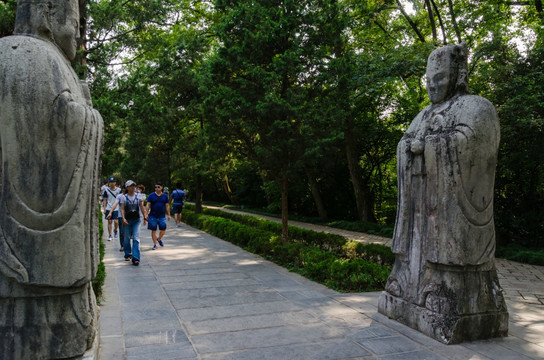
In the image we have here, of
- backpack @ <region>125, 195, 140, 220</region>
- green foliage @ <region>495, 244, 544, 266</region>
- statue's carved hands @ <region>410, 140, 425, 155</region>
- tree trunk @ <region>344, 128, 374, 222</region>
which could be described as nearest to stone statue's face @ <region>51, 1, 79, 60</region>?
statue's carved hands @ <region>410, 140, 425, 155</region>

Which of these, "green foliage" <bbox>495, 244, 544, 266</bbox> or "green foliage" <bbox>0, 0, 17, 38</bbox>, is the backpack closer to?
"green foliage" <bbox>0, 0, 17, 38</bbox>

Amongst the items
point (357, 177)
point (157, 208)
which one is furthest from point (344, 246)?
point (357, 177)

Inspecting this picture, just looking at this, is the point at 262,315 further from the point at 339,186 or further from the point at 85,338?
the point at 339,186

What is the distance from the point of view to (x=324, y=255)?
843 centimetres

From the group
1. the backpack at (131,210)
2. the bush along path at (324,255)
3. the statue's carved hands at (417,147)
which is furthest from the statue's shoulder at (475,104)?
the backpack at (131,210)

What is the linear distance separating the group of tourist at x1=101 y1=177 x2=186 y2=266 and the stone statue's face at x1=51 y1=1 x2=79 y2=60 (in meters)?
6.27

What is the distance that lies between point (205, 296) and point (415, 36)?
1567cm

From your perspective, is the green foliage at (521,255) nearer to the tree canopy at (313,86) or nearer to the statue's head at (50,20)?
the tree canopy at (313,86)

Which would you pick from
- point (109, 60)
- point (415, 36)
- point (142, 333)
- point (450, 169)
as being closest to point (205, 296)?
point (142, 333)

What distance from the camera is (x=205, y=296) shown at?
21.6ft

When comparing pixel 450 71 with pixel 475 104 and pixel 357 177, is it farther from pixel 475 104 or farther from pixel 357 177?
pixel 357 177

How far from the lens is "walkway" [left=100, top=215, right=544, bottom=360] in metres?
4.24

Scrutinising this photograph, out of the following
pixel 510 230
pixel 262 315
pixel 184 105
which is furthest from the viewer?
pixel 184 105

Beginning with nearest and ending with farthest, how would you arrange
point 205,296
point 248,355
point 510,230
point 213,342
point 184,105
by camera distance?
1. point 248,355
2. point 213,342
3. point 205,296
4. point 510,230
5. point 184,105
